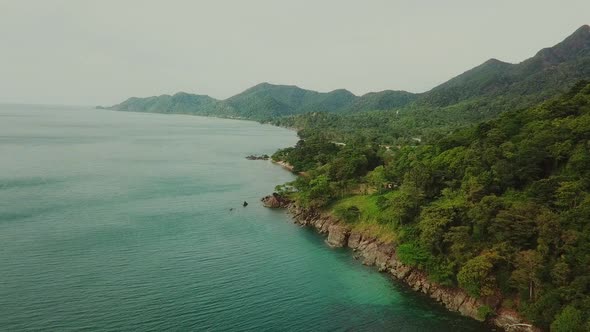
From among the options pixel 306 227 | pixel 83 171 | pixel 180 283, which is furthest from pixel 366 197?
pixel 83 171

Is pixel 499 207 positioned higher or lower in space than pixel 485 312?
higher

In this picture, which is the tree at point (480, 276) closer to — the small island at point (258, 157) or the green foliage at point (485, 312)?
the green foliage at point (485, 312)

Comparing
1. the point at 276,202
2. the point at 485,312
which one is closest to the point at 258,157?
the point at 276,202

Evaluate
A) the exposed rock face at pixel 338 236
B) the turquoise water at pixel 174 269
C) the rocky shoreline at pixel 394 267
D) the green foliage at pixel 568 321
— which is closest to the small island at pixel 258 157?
the turquoise water at pixel 174 269

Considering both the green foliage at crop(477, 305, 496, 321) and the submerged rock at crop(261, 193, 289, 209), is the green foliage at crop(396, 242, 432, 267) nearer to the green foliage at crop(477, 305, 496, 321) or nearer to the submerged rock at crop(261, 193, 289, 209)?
the green foliage at crop(477, 305, 496, 321)

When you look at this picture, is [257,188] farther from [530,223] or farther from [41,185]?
[530,223]

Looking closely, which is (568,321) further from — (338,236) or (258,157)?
(258,157)
